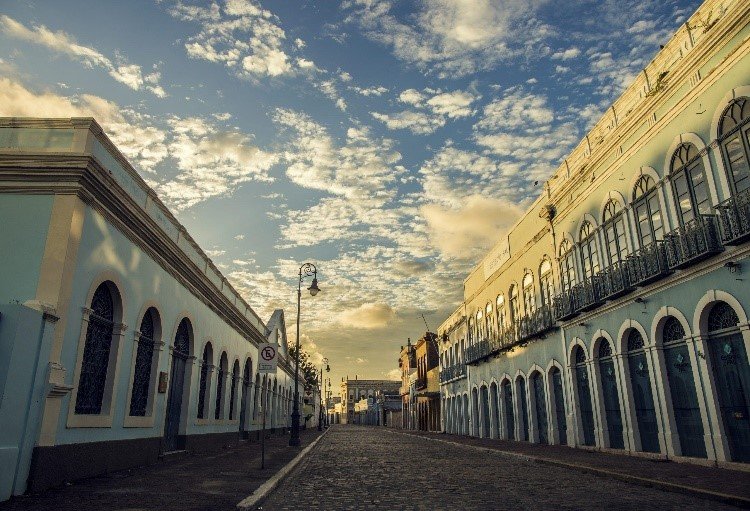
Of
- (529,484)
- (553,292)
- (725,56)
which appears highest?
(725,56)

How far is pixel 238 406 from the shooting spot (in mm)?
27281

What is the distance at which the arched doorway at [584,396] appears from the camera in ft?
62.8

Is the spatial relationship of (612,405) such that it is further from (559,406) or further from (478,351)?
(478,351)

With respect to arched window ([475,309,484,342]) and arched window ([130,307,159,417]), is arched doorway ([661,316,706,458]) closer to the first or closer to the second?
arched window ([130,307,159,417])

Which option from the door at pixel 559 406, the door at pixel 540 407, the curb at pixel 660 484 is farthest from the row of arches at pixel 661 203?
the curb at pixel 660 484

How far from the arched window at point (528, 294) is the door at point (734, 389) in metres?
11.9

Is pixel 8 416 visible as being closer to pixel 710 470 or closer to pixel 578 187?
pixel 710 470

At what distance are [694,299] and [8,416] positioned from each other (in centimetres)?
1438

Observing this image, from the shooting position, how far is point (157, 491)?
28.9ft

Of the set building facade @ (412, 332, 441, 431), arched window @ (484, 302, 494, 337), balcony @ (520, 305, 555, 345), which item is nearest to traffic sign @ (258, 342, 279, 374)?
balcony @ (520, 305, 555, 345)

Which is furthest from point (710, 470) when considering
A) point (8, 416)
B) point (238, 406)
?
point (238, 406)

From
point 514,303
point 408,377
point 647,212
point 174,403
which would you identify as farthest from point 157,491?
point 408,377

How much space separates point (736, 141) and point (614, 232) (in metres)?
5.69

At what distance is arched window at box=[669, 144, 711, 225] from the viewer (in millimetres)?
12789
